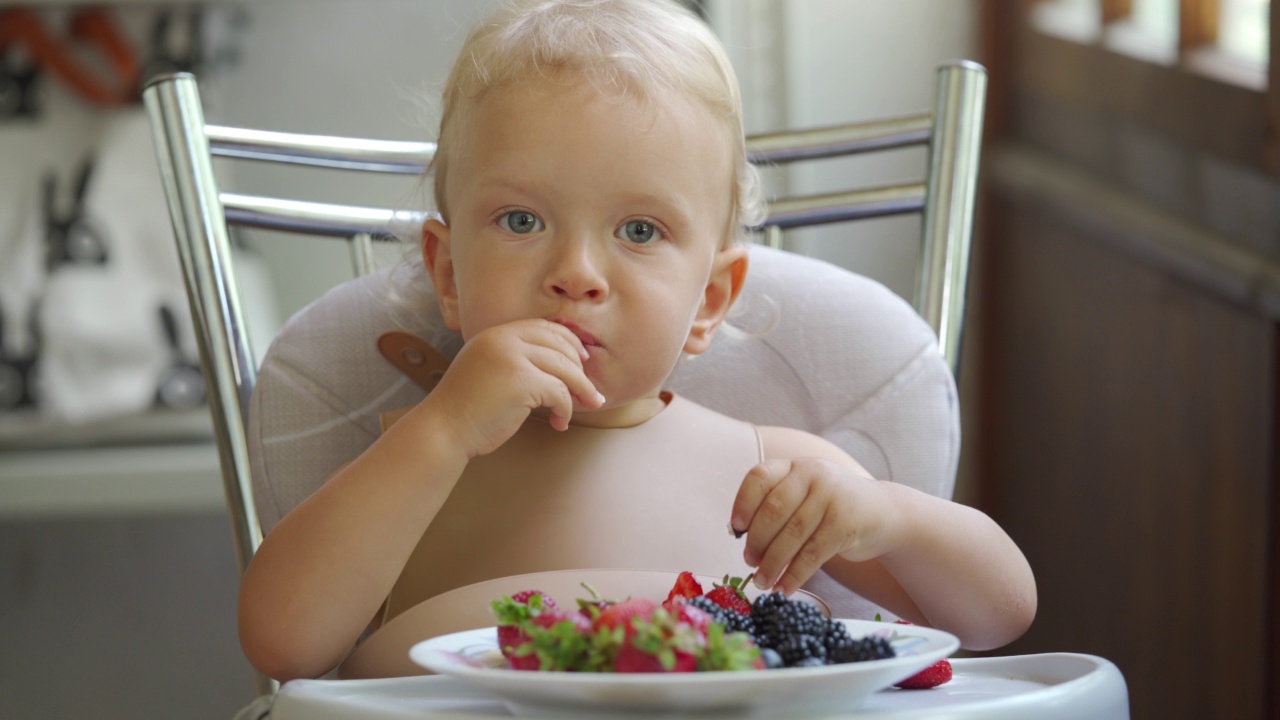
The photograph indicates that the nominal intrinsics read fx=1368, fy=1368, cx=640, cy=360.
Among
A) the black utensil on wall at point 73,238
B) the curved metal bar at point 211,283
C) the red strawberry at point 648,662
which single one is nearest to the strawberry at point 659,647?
the red strawberry at point 648,662

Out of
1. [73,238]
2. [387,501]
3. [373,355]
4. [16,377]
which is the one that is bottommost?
[387,501]

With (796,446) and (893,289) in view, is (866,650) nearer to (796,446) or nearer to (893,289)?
(796,446)

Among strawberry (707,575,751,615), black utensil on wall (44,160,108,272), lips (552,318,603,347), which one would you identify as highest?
black utensil on wall (44,160,108,272)

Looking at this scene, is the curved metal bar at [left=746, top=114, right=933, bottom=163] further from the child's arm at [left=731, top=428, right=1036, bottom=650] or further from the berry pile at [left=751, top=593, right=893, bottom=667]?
the berry pile at [left=751, top=593, right=893, bottom=667]

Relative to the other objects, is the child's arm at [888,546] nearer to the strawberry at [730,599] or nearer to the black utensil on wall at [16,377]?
the strawberry at [730,599]

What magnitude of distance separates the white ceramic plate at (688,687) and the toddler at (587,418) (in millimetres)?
186

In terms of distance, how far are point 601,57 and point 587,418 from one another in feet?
0.80

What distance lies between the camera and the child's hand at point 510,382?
30.2 inches

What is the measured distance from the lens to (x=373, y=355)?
1031 mm

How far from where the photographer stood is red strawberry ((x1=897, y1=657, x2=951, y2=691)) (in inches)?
26.2

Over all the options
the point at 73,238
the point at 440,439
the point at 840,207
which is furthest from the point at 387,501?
the point at 73,238

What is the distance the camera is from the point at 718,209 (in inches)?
35.3

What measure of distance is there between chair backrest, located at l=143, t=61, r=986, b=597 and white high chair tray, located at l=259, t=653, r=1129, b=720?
1.08 ft

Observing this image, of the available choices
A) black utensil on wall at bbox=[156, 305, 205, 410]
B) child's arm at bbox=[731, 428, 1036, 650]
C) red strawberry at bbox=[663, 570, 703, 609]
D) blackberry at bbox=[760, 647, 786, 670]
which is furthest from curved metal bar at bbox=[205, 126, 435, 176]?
black utensil on wall at bbox=[156, 305, 205, 410]
